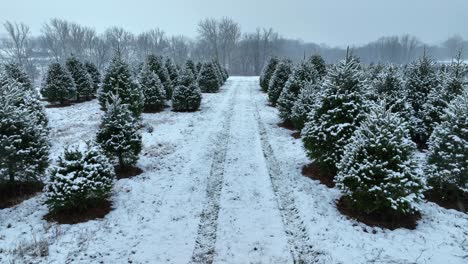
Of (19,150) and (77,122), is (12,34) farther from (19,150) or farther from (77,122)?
(19,150)

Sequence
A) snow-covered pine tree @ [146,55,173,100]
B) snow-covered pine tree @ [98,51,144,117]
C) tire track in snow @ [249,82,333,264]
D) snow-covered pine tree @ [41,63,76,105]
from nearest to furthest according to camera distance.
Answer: tire track in snow @ [249,82,333,264]
snow-covered pine tree @ [98,51,144,117]
snow-covered pine tree @ [41,63,76,105]
snow-covered pine tree @ [146,55,173,100]

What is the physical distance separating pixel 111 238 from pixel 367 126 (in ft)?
27.7

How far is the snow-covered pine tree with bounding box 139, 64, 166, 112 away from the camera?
24422mm

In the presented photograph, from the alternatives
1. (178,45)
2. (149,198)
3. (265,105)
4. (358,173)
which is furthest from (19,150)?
(178,45)

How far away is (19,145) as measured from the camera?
1020cm

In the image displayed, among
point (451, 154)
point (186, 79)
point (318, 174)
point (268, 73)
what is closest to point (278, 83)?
point (186, 79)

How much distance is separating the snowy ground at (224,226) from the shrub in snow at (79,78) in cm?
1960

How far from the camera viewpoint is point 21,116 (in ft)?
34.4

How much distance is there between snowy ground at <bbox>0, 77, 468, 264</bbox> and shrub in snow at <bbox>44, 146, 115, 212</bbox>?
29.3 inches

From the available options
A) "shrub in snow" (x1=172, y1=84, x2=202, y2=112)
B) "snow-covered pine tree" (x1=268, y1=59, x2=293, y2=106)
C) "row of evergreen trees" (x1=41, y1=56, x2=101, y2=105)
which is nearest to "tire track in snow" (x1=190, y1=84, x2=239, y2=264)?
"shrub in snow" (x1=172, y1=84, x2=202, y2=112)

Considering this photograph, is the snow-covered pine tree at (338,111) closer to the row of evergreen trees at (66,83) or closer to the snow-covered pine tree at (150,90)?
the snow-covered pine tree at (150,90)

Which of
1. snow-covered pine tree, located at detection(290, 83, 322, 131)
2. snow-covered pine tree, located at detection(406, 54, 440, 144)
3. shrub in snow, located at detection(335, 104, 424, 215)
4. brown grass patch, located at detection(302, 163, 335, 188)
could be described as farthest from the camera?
snow-covered pine tree, located at detection(406, 54, 440, 144)

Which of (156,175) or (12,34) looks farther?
(12,34)

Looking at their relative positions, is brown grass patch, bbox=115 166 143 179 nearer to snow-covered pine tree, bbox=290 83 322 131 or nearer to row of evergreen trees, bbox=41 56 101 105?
snow-covered pine tree, bbox=290 83 322 131
